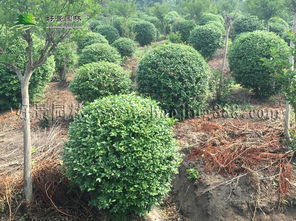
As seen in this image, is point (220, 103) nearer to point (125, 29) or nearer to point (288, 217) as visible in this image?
point (288, 217)

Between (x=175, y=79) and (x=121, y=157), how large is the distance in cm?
320

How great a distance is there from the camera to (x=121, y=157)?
140 inches

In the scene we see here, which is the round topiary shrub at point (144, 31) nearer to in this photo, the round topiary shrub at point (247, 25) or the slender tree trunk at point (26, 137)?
the round topiary shrub at point (247, 25)

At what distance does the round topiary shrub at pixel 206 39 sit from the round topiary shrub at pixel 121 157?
31.1 ft

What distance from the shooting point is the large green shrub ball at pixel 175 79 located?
6.35 m

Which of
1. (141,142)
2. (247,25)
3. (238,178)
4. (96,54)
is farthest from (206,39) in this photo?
(141,142)

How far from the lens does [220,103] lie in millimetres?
7566

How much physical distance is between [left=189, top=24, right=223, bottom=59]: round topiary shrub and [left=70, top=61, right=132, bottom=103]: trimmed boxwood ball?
665cm

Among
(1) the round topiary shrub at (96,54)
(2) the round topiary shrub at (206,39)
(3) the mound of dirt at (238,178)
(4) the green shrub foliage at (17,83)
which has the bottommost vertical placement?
(3) the mound of dirt at (238,178)

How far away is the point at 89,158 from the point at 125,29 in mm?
14565

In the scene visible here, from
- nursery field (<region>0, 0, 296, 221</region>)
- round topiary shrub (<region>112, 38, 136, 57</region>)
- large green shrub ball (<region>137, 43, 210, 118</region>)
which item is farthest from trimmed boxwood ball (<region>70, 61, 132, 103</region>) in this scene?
round topiary shrub (<region>112, 38, 136, 57</region>)

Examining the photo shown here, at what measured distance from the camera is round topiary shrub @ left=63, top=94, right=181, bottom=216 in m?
3.54

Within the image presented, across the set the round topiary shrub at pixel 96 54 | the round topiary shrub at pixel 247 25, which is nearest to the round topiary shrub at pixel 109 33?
the round topiary shrub at pixel 247 25

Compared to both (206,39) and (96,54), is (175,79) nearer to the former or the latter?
(96,54)
